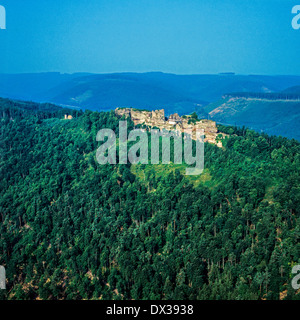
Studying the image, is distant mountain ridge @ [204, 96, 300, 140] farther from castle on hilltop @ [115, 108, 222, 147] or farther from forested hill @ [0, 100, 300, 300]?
forested hill @ [0, 100, 300, 300]

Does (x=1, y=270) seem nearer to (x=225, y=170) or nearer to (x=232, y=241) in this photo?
(x=232, y=241)

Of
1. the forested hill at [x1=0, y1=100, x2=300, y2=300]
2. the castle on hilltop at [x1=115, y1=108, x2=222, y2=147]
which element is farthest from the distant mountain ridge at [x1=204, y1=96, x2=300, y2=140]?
the forested hill at [x1=0, y1=100, x2=300, y2=300]

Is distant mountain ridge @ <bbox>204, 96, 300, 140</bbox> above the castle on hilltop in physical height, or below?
above

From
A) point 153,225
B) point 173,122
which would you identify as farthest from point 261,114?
point 153,225

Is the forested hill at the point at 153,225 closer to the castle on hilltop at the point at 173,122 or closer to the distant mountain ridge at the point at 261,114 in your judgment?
the castle on hilltop at the point at 173,122

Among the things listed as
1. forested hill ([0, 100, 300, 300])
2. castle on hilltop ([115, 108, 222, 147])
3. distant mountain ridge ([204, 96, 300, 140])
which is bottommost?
forested hill ([0, 100, 300, 300])

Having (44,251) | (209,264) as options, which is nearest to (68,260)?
(44,251)
